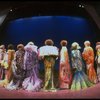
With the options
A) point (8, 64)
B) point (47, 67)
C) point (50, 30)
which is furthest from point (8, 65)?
point (50, 30)

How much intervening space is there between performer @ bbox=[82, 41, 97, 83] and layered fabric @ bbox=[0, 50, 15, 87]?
0.56m

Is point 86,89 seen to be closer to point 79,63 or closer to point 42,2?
point 79,63

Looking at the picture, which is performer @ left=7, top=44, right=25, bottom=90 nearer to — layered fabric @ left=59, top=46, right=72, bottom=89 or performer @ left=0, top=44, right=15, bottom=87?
performer @ left=0, top=44, right=15, bottom=87

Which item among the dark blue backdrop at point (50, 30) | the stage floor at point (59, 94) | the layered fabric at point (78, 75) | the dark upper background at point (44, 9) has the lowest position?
the stage floor at point (59, 94)

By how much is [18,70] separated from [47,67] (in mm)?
223

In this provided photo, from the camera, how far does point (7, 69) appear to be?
2.49 m

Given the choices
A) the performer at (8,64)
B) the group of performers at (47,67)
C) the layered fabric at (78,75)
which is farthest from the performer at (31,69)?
the layered fabric at (78,75)

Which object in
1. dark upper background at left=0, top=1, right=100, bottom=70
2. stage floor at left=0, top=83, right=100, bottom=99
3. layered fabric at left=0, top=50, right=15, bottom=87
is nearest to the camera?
stage floor at left=0, top=83, right=100, bottom=99

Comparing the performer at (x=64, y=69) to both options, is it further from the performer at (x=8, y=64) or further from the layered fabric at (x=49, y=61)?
the performer at (x=8, y=64)

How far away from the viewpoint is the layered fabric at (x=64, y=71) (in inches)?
94.7

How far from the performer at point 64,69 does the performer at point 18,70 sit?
0.97 feet

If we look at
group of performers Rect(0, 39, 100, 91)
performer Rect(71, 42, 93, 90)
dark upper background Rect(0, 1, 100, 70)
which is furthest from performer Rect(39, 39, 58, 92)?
dark upper background Rect(0, 1, 100, 70)

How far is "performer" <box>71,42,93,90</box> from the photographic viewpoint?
2.38 meters

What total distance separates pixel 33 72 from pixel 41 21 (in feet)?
1.39
